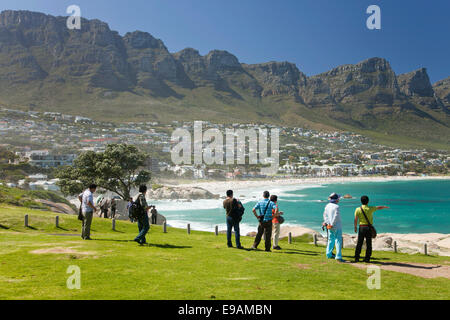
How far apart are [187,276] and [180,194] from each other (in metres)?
86.3

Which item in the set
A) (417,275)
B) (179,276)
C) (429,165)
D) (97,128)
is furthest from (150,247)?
(429,165)

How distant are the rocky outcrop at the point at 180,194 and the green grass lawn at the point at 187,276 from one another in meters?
80.9

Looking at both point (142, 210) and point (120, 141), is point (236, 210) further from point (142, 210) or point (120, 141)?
point (120, 141)

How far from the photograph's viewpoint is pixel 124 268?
9.38 meters

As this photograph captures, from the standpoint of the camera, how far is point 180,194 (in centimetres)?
9394

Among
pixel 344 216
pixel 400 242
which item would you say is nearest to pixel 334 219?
pixel 400 242

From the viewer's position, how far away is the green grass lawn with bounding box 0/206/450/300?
24.0 ft

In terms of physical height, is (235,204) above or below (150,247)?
above

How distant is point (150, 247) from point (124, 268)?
4.00m

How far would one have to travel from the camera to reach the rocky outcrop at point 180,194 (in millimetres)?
93438

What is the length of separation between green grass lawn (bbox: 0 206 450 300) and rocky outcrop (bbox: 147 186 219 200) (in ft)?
266

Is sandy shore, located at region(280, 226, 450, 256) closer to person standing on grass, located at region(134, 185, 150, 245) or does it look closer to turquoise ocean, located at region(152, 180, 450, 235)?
turquoise ocean, located at region(152, 180, 450, 235)

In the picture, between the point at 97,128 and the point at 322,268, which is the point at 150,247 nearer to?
the point at 322,268

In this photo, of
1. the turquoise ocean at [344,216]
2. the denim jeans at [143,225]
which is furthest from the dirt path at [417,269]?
the turquoise ocean at [344,216]
